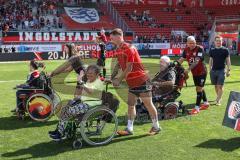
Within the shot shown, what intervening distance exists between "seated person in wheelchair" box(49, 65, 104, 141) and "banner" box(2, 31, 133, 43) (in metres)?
30.1

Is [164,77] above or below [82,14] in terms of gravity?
below

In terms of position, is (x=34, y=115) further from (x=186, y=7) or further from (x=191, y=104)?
(x=186, y=7)

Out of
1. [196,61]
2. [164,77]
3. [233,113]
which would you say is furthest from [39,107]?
[233,113]

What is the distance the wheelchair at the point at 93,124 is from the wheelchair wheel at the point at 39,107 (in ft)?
6.03

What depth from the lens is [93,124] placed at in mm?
7906

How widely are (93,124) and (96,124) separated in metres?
0.07

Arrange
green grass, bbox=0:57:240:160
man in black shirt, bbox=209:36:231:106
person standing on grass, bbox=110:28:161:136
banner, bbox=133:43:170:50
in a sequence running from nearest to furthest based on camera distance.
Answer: green grass, bbox=0:57:240:160 < person standing on grass, bbox=110:28:161:136 < man in black shirt, bbox=209:36:231:106 < banner, bbox=133:43:170:50

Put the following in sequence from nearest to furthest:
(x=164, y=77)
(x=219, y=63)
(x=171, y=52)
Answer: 1. (x=164, y=77)
2. (x=219, y=63)
3. (x=171, y=52)

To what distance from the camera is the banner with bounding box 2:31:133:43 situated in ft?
121

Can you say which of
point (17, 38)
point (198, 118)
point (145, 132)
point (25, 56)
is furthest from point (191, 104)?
point (17, 38)

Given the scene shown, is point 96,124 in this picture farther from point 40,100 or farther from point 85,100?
point 40,100

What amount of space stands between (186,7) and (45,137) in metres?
46.0

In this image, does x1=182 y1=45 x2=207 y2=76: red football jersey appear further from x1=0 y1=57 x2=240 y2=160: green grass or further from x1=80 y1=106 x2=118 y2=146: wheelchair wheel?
x1=80 y1=106 x2=118 y2=146: wheelchair wheel

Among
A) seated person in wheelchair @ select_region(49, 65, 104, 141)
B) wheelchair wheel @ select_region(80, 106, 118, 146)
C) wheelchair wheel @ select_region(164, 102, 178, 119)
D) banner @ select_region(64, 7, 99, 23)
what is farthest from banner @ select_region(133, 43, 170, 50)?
seated person in wheelchair @ select_region(49, 65, 104, 141)
